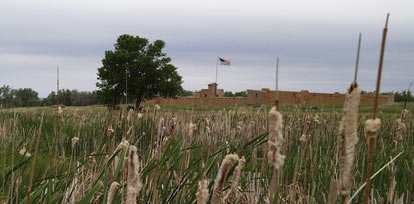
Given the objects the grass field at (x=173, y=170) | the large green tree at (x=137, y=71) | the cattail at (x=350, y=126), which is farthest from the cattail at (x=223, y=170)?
the large green tree at (x=137, y=71)

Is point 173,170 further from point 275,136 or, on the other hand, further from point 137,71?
point 137,71

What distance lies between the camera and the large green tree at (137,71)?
4600cm

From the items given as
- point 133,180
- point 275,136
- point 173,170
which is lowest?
point 173,170


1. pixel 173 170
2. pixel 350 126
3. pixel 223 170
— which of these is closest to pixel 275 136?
pixel 350 126

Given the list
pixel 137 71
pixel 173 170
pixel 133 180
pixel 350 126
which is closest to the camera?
pixel 350 126

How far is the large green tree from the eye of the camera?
151 feet

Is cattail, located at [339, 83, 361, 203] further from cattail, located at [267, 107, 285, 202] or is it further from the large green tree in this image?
the large green tree

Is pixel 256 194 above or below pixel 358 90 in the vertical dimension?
below

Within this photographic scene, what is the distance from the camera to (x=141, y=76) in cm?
4669

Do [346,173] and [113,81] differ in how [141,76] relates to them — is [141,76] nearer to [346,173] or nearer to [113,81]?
[113,81]

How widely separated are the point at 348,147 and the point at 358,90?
9cm

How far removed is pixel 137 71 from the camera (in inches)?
1890

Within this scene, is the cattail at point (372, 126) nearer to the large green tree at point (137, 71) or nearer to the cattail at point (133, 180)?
the cattail at point (133, 180)

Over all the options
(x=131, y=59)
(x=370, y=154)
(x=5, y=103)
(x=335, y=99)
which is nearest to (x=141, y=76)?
(x=131, y=59)
